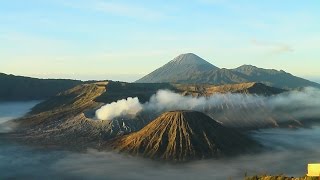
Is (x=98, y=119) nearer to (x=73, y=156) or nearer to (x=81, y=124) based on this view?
(x=81, y=124)

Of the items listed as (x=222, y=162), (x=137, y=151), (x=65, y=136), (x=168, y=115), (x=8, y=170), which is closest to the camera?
(x=8, y=170)

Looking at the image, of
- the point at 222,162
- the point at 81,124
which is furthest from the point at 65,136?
the point at 222,162

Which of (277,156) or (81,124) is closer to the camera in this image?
(277,156)

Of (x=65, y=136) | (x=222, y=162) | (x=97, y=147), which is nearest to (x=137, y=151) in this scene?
(x=97, y=147)

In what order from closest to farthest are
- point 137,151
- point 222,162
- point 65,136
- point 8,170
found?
point 8,170 → point 222,162 → point 137,151 → point 65,136

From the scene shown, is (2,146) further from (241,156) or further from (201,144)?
(241,156)

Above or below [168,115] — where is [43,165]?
below
